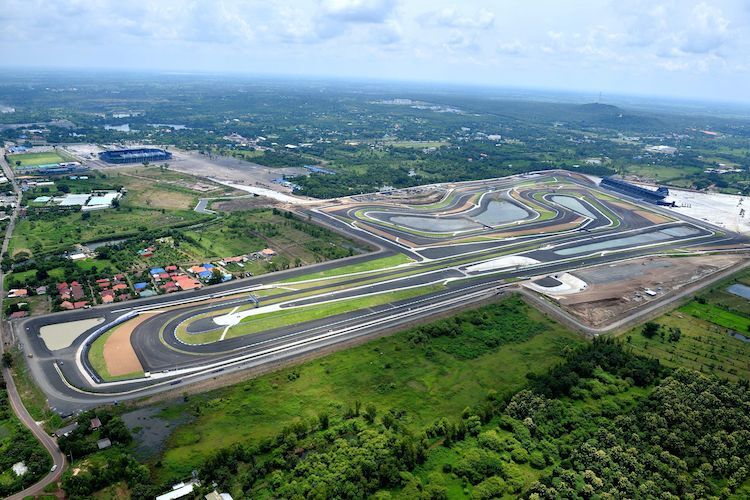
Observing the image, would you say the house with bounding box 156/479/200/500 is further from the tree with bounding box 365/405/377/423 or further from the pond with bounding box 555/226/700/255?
the pond with bounding box 555/226/700/255

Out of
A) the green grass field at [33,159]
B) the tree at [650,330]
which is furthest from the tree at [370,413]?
the green grass field at [33,159]

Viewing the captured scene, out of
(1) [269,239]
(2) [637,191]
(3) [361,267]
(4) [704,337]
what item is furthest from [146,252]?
(2) [637,191]

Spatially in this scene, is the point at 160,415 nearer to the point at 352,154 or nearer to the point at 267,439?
the point at 267,439

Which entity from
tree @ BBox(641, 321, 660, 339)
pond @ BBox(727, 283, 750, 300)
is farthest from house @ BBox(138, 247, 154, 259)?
pond @ BBox(727, 283, 750, 300)

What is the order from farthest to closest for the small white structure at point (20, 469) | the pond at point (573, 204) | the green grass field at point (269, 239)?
the pond at point (573, 204) → the green grass field at point (269, 239) → the small white structure at point (20, 469)

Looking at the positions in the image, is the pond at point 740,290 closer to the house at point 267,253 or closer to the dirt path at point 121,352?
the house at point 267,253

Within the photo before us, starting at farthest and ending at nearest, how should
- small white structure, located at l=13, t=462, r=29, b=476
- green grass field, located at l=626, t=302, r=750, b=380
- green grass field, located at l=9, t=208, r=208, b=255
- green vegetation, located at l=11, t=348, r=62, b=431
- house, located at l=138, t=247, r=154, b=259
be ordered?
1. green grass field, located at l=9, t=208, r=208, b=255
2. house, located at l=138, t=247, r=154, b=259
3. green grass field, located at l=626, t=302, r=750, b=380
4. green vegetation, located at l=11, t=348, r=62, b=431
5. small white structure, located at l=13, t=462, r=29, b=476
